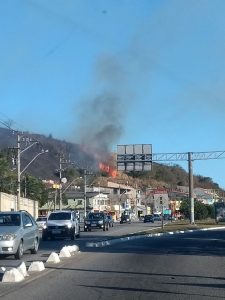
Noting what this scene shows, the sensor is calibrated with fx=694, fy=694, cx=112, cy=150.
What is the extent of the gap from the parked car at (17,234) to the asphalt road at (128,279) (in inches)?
68.2

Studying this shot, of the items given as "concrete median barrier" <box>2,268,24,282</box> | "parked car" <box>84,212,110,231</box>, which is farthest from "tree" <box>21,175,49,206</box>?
"concrete median barrier" <box>2,268,24,282</box>

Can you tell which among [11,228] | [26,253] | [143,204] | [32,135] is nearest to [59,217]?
[26,253]

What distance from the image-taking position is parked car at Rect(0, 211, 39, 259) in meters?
22.5

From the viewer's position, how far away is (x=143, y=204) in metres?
185

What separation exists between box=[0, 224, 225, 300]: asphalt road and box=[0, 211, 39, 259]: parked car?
1732mm

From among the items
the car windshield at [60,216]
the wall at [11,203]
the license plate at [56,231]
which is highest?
the wall at [11,203]

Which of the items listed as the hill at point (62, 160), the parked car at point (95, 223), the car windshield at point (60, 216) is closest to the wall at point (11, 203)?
the hill at point (62, 160)

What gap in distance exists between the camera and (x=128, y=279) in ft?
54.0

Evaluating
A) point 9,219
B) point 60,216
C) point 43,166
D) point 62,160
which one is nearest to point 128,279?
point 9,219

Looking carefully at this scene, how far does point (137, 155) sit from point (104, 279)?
43.5m

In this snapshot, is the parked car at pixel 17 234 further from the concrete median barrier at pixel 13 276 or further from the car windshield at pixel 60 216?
the car windshield at pixel 60 216

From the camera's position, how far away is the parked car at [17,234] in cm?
2245

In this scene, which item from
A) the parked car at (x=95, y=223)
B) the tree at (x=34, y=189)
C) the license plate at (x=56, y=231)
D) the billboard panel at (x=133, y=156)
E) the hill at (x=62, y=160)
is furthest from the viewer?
the tree at (x=34, y=189)

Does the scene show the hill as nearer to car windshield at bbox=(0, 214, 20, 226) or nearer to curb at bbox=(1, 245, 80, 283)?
car windshield at bbox=(0, 214, 20, 226)
